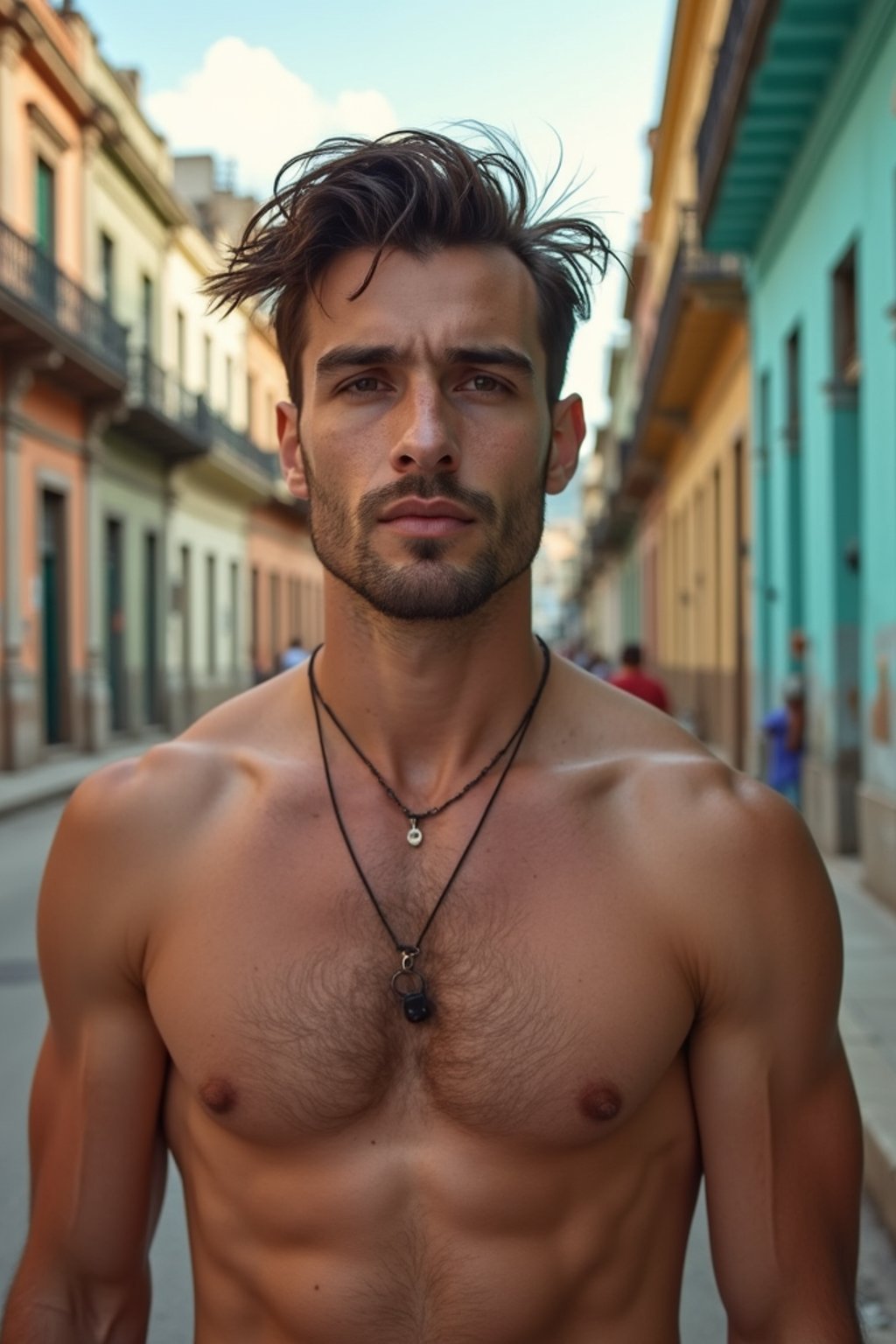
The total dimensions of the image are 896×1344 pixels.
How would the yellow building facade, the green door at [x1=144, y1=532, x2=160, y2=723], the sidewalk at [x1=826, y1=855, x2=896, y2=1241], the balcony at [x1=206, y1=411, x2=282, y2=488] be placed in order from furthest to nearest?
1. the balcony at [x1=206, y1=411, x2=282, y2=488]
2. the green door at [x1=144, y1=532, x2=160, y2=723]
3. the yellow building facade
4. the sidewalk at [x1=826, y1=855, x2=896, y2=1241]

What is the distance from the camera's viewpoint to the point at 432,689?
6.85ft

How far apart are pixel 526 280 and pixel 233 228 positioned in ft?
124

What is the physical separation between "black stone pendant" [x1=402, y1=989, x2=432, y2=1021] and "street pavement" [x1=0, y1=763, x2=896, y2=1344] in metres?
0.92

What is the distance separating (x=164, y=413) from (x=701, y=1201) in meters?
21.6

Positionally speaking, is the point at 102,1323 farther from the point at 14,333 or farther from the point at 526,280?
the point at 14,333

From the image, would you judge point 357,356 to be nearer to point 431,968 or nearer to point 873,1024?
point 431,968

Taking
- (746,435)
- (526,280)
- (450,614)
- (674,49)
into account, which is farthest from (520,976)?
(674,49)

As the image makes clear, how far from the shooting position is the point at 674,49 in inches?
821

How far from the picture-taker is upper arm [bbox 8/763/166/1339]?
6.21 feet

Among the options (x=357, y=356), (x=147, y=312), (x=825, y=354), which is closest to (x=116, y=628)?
(x=147, y=312)

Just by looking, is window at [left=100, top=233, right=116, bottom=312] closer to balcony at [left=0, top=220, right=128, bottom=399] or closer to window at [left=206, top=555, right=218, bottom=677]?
balcony at [left=0, top=220, right=128, bottom=399]

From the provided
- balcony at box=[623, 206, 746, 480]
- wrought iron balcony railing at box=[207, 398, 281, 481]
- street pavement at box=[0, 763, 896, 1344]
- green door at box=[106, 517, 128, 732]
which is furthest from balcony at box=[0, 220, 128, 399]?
street pavement at box=[0, 763, 896, 1344]

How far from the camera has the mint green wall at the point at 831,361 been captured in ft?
28.8

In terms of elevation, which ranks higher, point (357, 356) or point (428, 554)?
point (357, 356)
